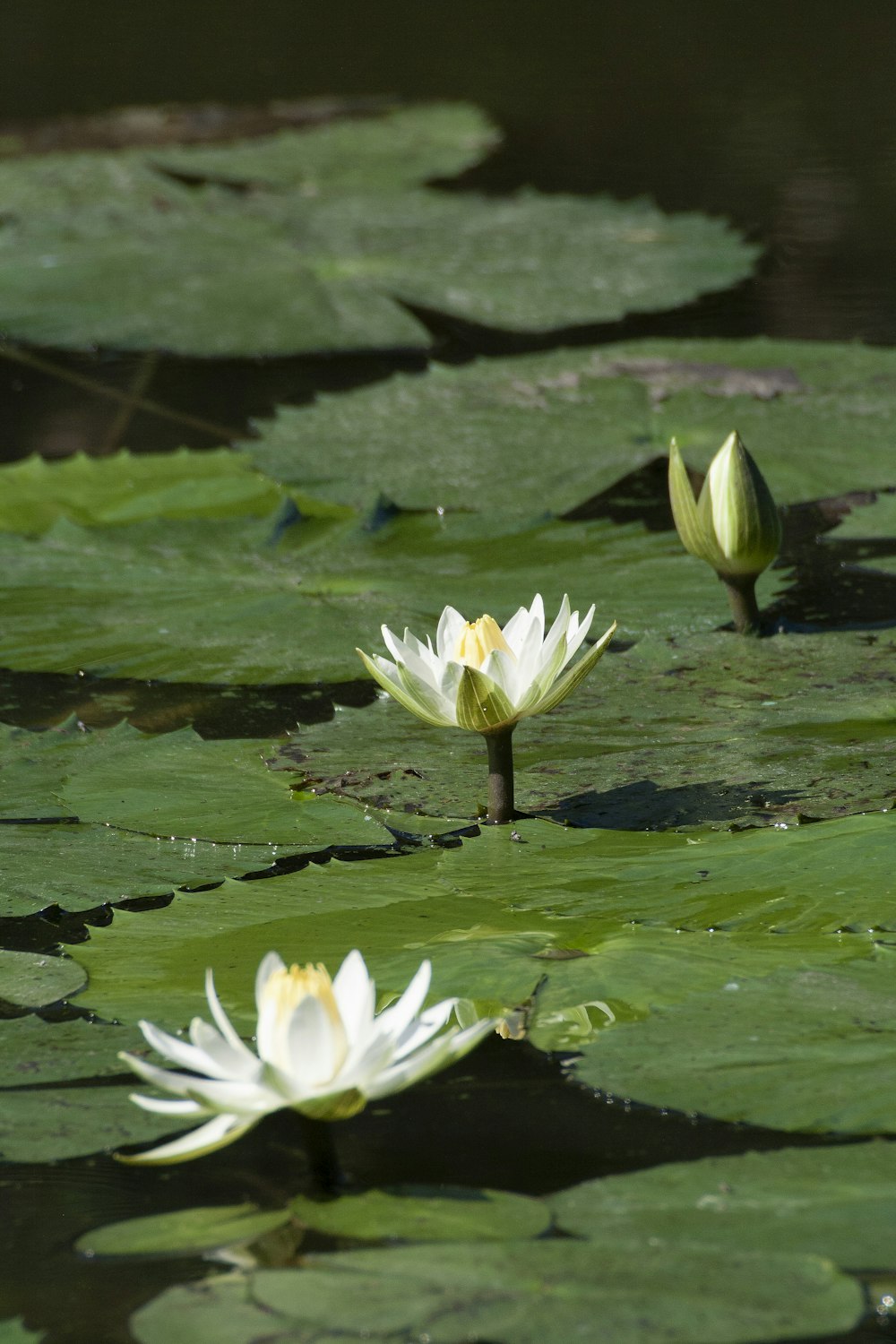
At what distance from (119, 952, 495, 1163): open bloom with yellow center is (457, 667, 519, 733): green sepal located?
474mm

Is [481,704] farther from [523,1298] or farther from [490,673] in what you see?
[523,1298]

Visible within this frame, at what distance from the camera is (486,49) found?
7.58m

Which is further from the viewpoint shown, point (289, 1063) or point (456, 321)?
point (456, 321)

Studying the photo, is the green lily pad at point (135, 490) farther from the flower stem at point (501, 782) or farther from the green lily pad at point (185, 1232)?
the green lily pad at point (185, 1232)

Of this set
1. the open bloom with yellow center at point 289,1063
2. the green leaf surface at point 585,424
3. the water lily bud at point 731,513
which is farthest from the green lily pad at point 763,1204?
the green leaf surface at point 585,424

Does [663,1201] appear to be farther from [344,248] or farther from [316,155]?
[316,155]

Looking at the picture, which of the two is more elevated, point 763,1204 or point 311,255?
point 311,255

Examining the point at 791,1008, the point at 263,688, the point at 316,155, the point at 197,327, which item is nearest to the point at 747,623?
the point at 263,688

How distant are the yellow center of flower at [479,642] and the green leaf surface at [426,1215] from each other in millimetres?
582

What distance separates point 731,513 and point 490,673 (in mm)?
570

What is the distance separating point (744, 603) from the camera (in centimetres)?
202

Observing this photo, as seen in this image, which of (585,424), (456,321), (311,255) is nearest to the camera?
(585,424)

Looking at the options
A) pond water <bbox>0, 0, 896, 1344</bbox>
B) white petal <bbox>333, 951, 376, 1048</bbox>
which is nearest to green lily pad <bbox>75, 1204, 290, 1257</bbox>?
pond water <bbox>0, 0, 896, 1344</bbox>

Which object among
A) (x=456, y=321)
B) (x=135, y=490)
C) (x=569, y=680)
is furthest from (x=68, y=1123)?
(x=456, y=321)
